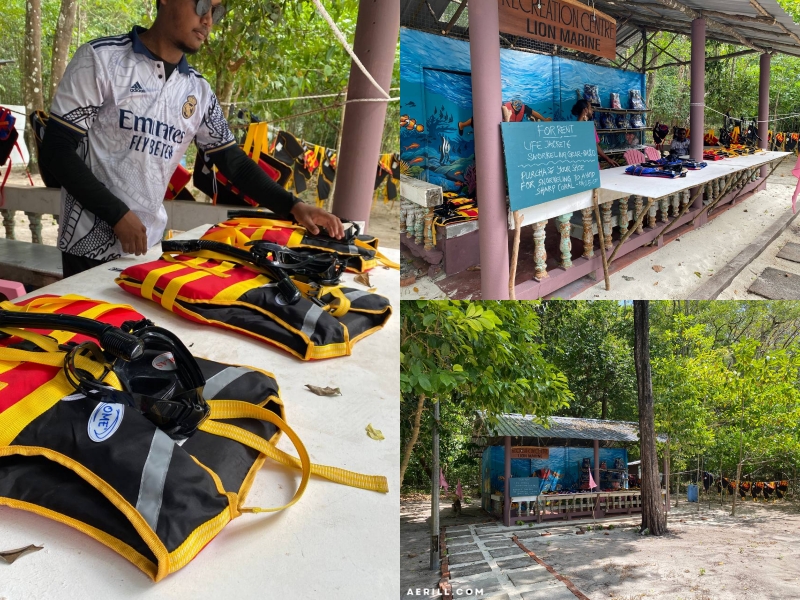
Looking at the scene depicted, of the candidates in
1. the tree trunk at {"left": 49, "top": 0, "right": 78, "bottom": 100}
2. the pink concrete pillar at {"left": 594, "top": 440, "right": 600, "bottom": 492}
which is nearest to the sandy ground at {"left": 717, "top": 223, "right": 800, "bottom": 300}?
the pink concrete pillar at {"left": 594, "top": 440, "right": 600, "bottom": 492}

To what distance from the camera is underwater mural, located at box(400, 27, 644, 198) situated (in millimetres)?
2018

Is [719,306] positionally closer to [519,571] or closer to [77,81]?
[519,571]

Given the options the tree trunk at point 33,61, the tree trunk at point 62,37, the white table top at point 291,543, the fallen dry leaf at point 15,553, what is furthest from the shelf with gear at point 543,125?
the tree trunk at point 33,61

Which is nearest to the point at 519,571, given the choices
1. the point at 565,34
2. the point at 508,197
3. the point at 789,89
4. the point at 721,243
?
the point at 508,197

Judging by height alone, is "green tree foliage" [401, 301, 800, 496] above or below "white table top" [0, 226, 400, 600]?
above

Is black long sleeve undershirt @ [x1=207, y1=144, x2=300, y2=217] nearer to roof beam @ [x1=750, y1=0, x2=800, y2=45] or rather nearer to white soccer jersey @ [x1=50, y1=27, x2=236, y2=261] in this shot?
white soccer jersey @ [x1=50, y1=27, x2=236, y2=261]

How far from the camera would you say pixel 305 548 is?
1.76 ft

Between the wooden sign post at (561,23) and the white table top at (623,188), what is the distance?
48 cm

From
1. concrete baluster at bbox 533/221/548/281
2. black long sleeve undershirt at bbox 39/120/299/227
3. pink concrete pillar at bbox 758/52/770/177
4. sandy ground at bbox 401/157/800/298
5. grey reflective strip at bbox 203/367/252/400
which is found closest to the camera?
grey reflective strip at bbox 203/367/252/400

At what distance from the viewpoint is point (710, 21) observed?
2184mm

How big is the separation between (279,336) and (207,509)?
0.50 metres

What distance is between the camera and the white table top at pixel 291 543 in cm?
46

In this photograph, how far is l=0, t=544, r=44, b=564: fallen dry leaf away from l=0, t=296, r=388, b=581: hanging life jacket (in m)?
0.03

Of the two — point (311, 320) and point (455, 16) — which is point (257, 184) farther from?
point (455, 16)
